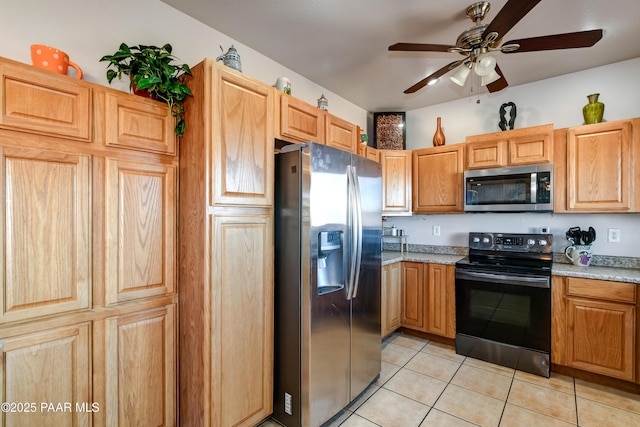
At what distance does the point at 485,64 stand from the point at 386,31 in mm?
753

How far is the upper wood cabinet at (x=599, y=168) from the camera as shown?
233cm

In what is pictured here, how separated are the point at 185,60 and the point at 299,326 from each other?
193 centimetres

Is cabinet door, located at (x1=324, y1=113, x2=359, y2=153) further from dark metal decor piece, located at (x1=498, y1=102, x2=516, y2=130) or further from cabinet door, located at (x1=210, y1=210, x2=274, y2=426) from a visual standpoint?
dark metal decor piece, located at (x1=498, y1=102, x2=516, y2=130)

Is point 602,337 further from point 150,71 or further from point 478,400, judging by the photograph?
point 150,71

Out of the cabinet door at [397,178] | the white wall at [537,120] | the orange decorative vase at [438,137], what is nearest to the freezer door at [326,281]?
the cabinet door at [397,178]

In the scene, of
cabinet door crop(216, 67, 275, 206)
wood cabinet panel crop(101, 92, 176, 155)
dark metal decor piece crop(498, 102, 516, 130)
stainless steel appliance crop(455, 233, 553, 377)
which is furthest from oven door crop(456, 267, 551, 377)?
wood cabinet panel crop(101, 92, 176, 155)

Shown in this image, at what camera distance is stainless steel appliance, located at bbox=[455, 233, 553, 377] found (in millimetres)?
2443

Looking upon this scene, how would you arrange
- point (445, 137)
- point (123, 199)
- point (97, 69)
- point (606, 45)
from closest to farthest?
point (123, 199), point (97, 69), point (606, 45), point (445, 137)

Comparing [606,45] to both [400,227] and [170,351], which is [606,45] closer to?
[400,227]

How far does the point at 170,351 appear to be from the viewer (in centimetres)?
161

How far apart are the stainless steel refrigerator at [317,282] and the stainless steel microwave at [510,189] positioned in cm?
156

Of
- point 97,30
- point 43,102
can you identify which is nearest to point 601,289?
point 43,102

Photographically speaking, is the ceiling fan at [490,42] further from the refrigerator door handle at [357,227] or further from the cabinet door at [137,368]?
the cabinet door at [137,368]

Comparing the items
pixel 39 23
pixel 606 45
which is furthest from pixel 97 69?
pixel 606 45
